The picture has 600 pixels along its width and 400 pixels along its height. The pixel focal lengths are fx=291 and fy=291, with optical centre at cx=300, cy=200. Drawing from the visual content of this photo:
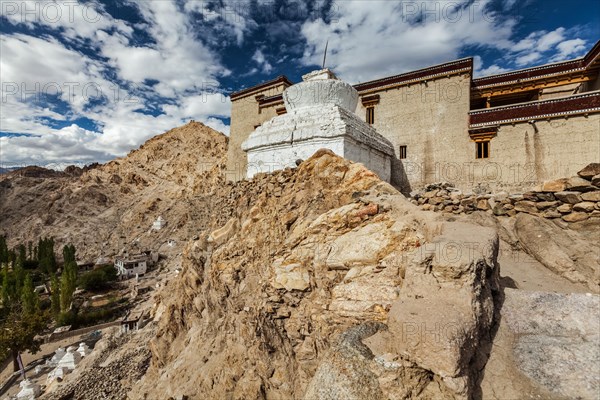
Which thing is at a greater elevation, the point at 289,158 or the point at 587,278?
the point at 289,158

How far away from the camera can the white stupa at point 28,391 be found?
15.0 m

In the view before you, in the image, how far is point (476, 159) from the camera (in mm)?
13305

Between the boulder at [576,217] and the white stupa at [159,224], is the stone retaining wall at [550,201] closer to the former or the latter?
the boulder at [576,217]

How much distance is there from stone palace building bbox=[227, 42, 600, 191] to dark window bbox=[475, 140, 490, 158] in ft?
0.13

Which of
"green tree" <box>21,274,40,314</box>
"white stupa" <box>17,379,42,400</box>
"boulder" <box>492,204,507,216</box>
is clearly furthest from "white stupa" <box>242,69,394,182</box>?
"green tree" <box>21,274,40,314</box>

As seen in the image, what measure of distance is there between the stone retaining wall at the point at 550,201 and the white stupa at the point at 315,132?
2.97 m

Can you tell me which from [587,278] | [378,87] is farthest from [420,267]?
[378,87]

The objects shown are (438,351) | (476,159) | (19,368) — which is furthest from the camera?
(19,368)

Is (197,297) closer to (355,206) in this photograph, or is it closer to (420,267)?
(355,206)

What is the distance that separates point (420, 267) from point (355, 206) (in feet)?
5.72

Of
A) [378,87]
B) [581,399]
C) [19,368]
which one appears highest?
[378,87]

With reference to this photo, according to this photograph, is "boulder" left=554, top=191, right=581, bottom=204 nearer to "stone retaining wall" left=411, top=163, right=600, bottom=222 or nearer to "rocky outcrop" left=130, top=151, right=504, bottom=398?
"stone retaining wall" left=411, top=163, right=600, bottom=222

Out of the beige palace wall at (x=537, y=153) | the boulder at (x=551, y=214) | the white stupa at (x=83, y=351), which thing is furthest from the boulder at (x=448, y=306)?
the white stupa at (x=83, y=351)

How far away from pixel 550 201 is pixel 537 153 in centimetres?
612
